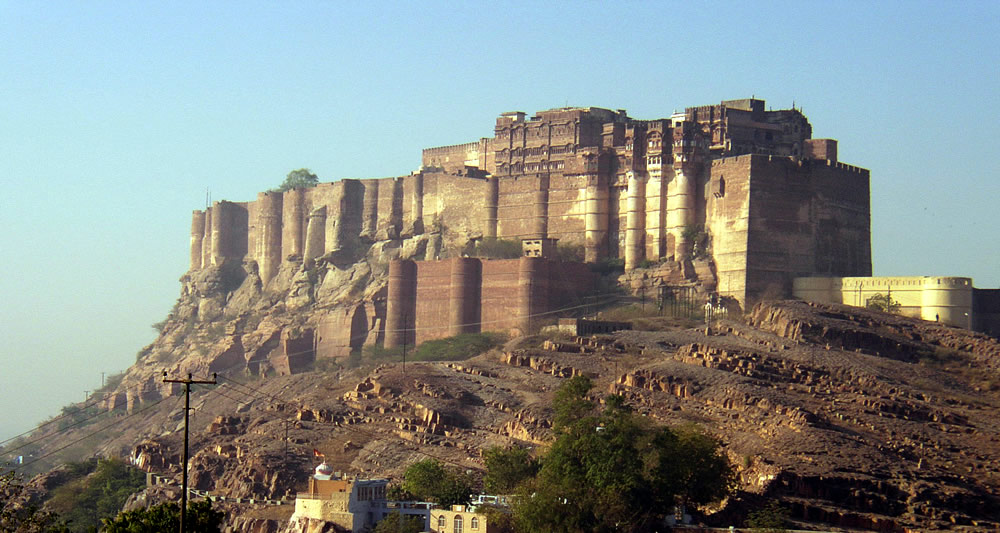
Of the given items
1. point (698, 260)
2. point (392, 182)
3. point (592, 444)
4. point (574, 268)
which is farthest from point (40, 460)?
point (592, 444)

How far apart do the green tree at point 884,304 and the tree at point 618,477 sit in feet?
83.7

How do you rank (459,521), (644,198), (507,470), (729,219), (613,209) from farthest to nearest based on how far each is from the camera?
(613,209) → (644,198) → (729,219) → (507,470) → (459,521)

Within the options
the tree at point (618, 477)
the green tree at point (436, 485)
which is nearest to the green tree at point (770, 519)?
the tree at point (618, 477)

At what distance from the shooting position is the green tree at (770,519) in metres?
55.8

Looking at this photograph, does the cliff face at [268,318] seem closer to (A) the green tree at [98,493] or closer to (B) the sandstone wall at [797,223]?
(A) the green tree at [98,493]

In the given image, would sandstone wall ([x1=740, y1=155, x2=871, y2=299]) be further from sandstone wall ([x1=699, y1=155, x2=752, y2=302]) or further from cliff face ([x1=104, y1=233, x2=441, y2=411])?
cliff face ([x1=104, y1=233, x2=441, y2=411])

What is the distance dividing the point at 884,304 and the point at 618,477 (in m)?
31.0

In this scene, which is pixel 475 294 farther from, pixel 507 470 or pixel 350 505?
pixel 350 505

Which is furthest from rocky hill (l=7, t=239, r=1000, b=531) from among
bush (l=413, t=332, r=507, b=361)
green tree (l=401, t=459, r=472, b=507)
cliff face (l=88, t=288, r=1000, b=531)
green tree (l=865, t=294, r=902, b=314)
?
green tree (l=401, t=459, r=472, b=507)

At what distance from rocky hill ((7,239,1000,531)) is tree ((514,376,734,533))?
1980 millimetres

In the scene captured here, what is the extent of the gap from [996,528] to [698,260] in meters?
32.1

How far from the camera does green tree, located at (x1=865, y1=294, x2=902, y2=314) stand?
277ft

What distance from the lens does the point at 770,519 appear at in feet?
186

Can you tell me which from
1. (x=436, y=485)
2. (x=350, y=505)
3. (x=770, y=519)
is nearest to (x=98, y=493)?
(x=350, y=505)
